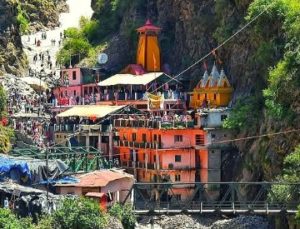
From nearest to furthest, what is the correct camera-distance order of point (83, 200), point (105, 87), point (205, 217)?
1. point (83, 200)
2. point (205, 217)
3. point (105, 87)

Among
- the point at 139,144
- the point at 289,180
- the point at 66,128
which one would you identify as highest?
the point at 66,128

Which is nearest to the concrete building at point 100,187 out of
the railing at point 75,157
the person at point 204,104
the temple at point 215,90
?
the railing at point 75,157

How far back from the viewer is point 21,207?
59188 mm

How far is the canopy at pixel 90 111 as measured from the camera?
84.0 meters

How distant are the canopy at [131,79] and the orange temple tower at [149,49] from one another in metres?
2.20

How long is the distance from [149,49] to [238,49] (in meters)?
12.7

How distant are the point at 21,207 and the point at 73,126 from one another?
88.8ft

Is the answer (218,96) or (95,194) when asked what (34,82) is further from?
(95,194)

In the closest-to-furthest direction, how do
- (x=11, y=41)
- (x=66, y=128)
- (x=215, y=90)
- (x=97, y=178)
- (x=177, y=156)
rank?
(x=97, y=178)
(x=177, y=156)
(x=215, y=90)
(x=66, y=128)
(x=11, y=41)

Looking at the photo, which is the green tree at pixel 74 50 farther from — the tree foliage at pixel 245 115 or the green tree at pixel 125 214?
the green tree at pixel 125 214

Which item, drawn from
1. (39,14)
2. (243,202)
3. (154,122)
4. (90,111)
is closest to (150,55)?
(90,111)

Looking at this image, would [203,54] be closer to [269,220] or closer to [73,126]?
[73,126]

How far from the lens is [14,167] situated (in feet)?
208

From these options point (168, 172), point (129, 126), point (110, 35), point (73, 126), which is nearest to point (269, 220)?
point (168, 172)
